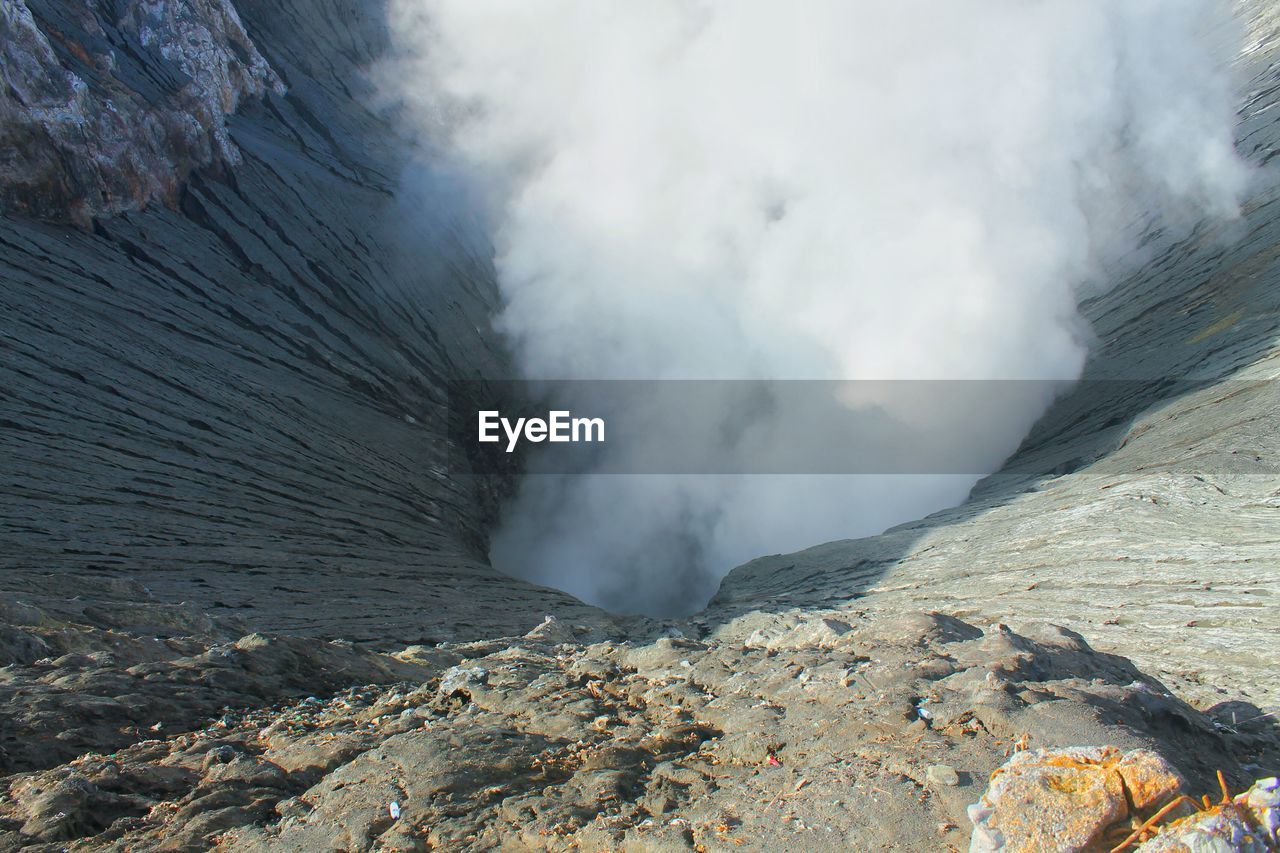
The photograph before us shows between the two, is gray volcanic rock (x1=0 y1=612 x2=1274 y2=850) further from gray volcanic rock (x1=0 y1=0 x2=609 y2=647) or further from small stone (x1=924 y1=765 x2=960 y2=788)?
gray volcanic rock (x1=0 y1=0 x2=609 y2=647)

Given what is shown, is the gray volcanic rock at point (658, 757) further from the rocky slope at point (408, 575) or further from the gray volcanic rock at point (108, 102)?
the gray volcanic rock at point (108, 102)

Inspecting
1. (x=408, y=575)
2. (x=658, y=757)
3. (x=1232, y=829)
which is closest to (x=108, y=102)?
(x=408, y=575)

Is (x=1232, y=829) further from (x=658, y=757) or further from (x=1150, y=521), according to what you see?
(x=1150, y=521)

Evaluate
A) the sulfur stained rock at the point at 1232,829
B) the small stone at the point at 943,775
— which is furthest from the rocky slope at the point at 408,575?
the sulfur stained rock at the point at 1232,829

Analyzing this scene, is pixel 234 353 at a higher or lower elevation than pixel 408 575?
higher

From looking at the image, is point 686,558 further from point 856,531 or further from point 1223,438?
point 1223,438

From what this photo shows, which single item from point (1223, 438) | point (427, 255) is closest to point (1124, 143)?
point (1223, 438)
